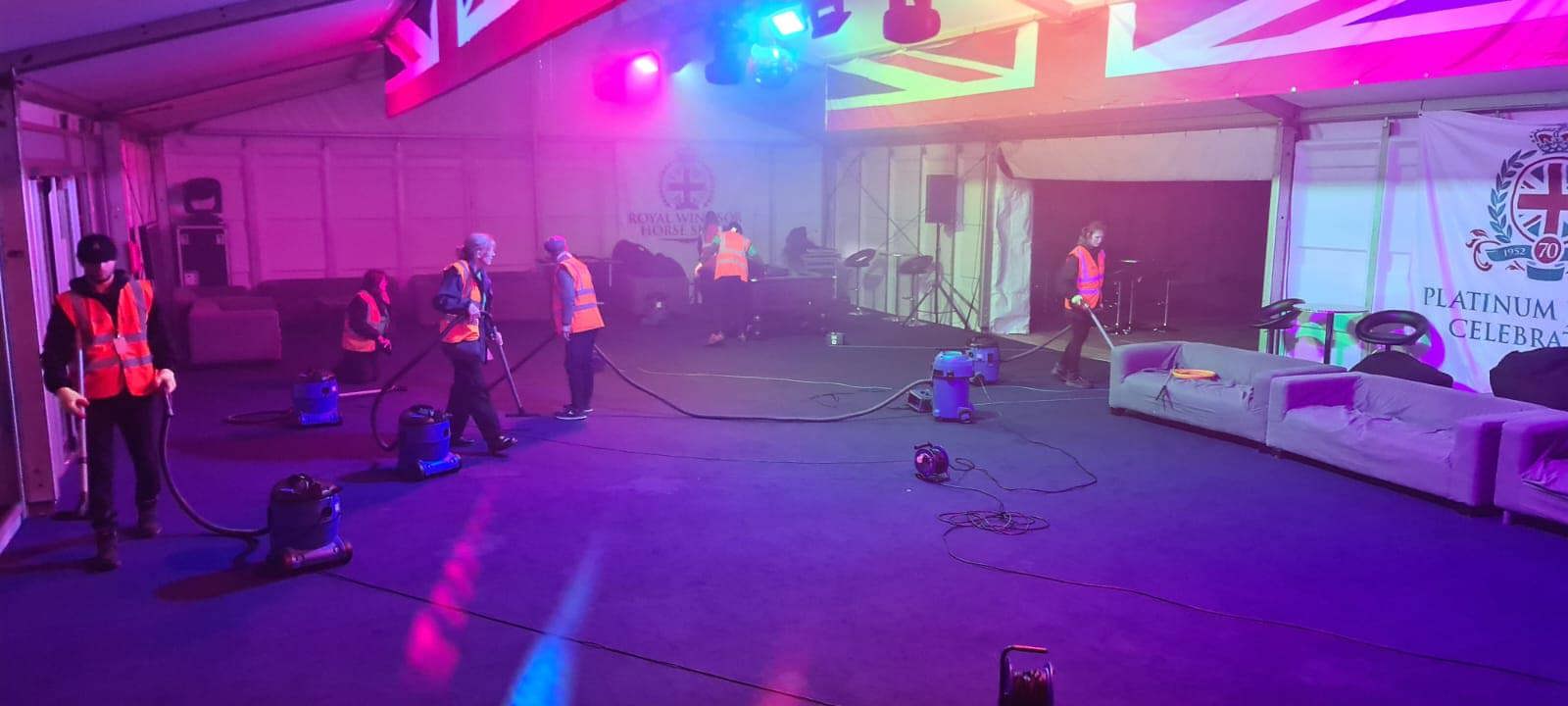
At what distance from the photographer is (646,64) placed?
672 inches

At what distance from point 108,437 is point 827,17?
8.72 m

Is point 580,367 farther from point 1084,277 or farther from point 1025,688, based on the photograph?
point 1025,688

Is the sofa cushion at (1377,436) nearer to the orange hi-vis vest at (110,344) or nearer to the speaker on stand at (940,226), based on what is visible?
the speaker on stand at (940,226)

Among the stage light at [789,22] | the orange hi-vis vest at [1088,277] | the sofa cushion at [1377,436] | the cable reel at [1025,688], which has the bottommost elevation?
the sofa cushion at [1377,436]

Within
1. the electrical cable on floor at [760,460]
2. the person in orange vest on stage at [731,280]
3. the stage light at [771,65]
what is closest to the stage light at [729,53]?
the stage light at [771,65]

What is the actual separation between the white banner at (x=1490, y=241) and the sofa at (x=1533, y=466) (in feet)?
6.57

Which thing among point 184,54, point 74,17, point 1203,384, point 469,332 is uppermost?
point 184,54

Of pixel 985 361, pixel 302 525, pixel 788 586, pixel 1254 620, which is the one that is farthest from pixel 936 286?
pixel 302 525

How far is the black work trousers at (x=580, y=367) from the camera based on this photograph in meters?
9.40

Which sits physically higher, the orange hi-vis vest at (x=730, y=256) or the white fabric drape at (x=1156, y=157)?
the white fabric drape at (x=1156, y=157)

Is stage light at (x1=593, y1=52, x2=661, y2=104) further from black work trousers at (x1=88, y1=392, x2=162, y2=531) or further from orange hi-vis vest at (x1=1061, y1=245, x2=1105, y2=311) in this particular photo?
black work trousers at (x1=88, y1=392, x2=162, y2=531)

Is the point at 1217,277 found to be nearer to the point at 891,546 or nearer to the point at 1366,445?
the point at 1366,445

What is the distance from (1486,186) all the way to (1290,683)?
6192 mm

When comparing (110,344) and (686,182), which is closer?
(110,344)
